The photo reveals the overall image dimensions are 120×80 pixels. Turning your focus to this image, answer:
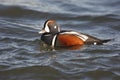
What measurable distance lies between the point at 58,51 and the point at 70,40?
1.53ft

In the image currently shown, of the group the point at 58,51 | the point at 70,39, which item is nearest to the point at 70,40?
the point at 70,39

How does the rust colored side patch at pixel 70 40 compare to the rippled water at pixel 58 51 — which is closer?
the rippled water at pixel 58 51

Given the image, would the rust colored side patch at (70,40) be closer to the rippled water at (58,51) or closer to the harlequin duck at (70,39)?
the harlequin duck at (70,39)

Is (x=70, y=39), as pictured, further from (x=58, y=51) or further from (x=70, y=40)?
(x=58, y=51)

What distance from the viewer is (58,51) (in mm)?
11164

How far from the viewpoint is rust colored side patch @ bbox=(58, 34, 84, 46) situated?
11445 millimetres

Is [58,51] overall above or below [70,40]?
below

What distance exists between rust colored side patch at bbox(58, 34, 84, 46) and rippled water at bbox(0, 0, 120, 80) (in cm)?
28

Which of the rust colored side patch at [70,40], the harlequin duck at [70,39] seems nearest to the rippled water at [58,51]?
the harlequin duck at [70,39]

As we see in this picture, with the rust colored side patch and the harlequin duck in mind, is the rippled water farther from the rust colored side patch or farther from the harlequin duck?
the rust colored side patch

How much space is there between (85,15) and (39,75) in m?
5.12

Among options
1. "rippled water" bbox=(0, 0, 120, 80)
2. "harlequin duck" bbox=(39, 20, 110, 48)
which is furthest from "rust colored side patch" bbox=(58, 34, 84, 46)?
"rippled water" bbox=(0, 0, 120, 80)

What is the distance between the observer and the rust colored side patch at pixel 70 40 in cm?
1145

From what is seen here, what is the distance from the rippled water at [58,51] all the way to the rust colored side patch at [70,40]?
0.28 m
